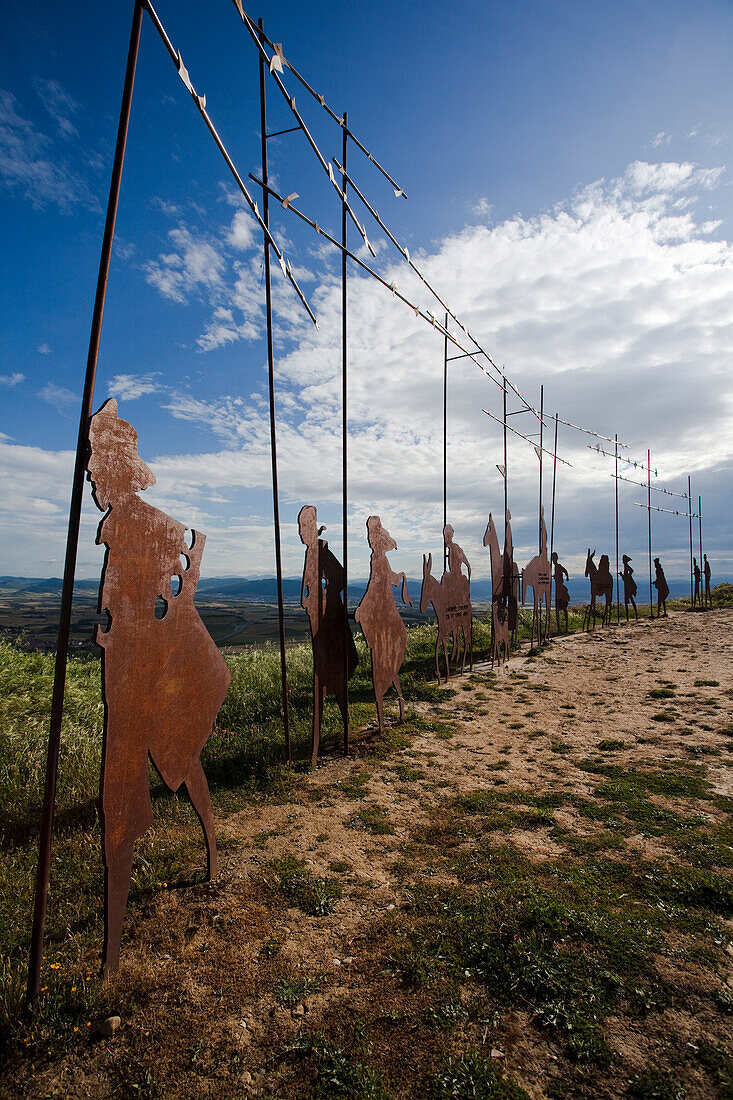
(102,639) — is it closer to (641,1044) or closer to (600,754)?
(641,1044)

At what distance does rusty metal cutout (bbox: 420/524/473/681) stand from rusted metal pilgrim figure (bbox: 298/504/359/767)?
3.09 m

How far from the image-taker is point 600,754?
6.52 meters

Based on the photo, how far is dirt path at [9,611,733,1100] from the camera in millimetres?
2338

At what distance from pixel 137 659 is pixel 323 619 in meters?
3.17

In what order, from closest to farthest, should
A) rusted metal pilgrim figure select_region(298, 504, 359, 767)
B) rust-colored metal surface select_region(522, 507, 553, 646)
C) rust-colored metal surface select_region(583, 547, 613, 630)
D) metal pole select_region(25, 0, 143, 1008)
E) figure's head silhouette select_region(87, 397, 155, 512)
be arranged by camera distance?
1. metal pole select_region(25, 0, 143, 1008)
2. figure's head silhouette select_region(87, 397, 155, 512)
3. rusted metal pilgrim figure select_region(298, 504, 359, 767)
4. rust-colored metal surface select_region(522, 507, 553, 646)
5. rust-colored metal surface select_region(583, 547, 613, 630)

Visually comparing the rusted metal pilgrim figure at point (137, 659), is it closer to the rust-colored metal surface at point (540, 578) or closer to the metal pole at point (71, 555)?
the metal pole at point (71, 555)

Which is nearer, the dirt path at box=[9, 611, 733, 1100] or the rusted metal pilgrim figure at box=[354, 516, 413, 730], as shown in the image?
the dirt path at box=[9, 611, 733, 1100]

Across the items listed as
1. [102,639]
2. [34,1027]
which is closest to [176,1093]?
[34,1027]

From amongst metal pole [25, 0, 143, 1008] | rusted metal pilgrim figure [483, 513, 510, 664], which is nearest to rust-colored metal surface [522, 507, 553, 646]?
→ rusted metal pilgrim figure [483, 513, 510, 664]

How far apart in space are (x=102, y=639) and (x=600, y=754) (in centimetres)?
614

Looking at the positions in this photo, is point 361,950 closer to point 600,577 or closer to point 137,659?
point 137,659

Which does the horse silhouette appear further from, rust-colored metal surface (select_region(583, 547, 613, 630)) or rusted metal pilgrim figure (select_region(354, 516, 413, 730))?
rust-colored metal surface (select_region(583, 547, 613, 630))

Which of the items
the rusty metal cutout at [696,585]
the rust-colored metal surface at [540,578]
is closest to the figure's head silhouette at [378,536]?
the rust-colored metal surface at [540,578]

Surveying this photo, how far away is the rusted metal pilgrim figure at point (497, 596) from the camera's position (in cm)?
1185
